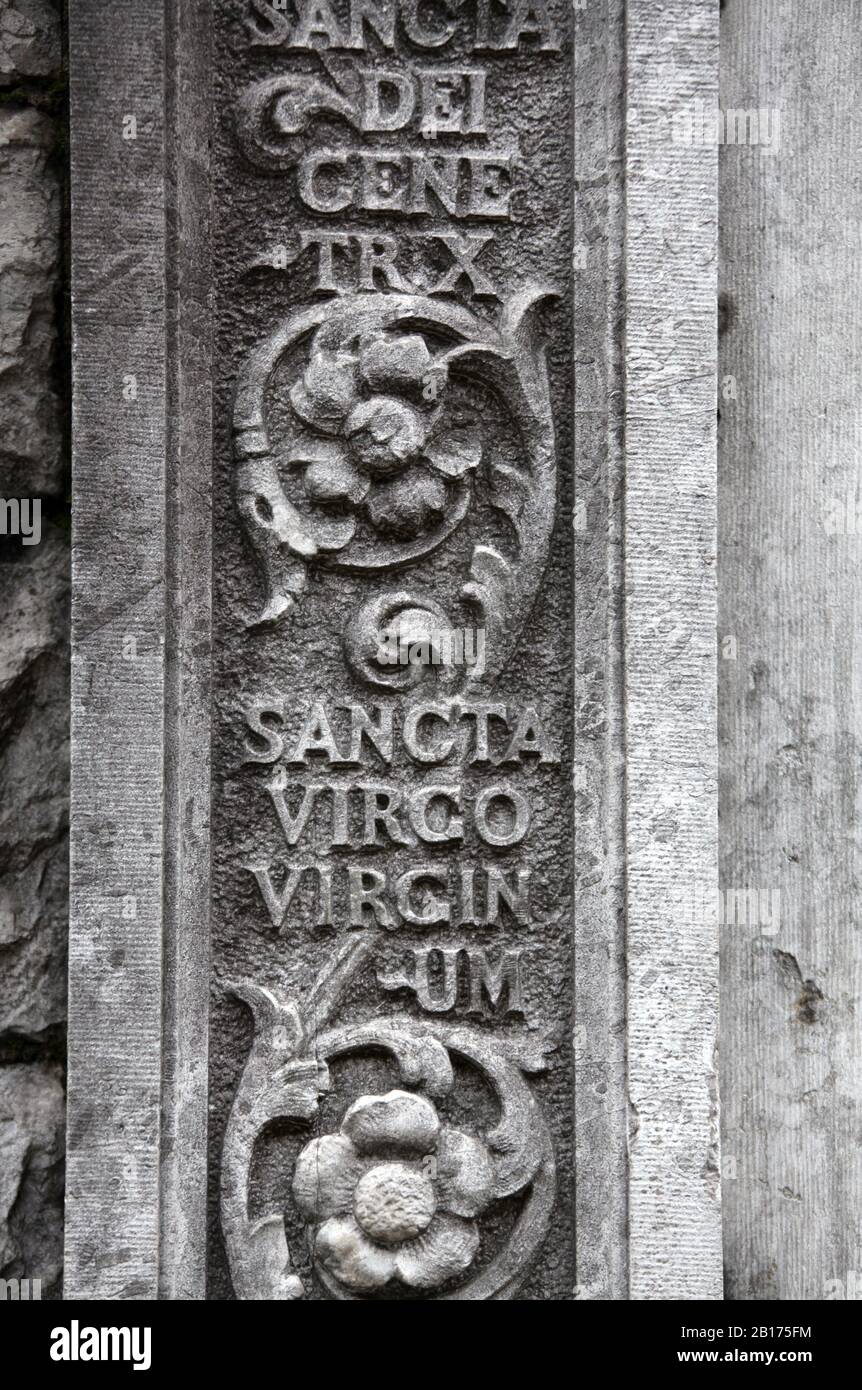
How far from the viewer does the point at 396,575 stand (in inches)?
54.2

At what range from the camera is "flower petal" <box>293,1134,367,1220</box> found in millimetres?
1312

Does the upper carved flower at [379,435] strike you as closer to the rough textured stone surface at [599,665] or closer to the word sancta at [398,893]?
the rough textured stone surface at [599,665]

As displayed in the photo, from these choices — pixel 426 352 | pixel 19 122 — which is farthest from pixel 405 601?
pixel 19 122

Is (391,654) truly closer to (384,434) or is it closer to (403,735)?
(403,735)

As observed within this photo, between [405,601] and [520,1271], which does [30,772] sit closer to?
[405,601]

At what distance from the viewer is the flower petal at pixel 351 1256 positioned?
4.27 feet

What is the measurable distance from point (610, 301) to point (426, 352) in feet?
0.69

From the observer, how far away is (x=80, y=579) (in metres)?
1.31

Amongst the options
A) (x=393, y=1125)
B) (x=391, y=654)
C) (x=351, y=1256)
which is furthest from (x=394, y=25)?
(x=351, y=1256)

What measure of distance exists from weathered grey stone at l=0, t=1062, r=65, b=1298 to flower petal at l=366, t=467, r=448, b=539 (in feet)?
2.37

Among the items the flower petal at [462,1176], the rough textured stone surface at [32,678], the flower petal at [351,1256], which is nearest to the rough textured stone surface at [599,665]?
the flower petal at [462,1176]

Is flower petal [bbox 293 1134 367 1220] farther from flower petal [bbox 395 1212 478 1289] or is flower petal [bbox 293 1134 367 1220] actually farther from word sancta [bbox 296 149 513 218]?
word sancta [bbox 296 149 513 218]

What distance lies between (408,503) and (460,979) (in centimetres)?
53

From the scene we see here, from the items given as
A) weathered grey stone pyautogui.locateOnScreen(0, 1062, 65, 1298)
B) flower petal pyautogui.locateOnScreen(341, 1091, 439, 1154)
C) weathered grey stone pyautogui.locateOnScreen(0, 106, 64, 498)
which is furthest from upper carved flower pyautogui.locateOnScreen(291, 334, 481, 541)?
weathered grey stone pyautogui.locateOnScreen(0, 1062, 65, 1298)
